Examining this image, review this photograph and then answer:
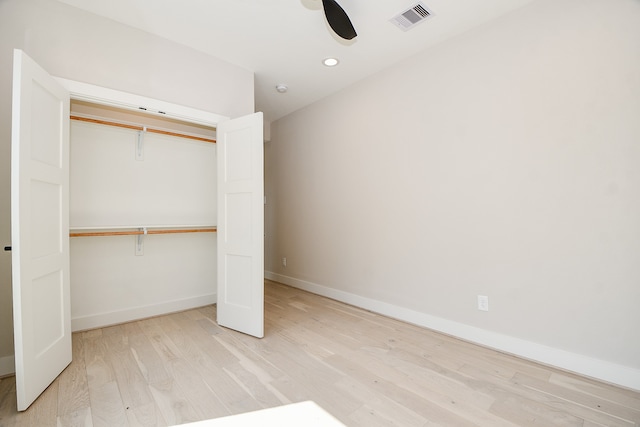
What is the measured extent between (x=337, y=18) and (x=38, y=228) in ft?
7.73

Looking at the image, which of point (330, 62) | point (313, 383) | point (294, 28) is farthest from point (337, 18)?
point (313, 383)

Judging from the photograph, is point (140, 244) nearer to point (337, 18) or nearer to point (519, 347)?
point (337, 18)

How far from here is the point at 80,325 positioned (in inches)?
101

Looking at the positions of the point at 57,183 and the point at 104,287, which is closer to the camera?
the point at 57,183

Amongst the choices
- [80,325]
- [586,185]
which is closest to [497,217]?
[586,185]

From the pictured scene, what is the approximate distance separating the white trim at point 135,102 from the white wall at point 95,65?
0.22 feet

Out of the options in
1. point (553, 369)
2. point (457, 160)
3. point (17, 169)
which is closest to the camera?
point (17, 169)

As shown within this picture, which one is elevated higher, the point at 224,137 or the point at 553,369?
the point at 224,137

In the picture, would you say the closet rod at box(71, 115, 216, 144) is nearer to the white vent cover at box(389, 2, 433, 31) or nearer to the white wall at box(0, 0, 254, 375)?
the white wall at box(0, 0, 254, 375)

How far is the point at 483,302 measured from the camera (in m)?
2.39

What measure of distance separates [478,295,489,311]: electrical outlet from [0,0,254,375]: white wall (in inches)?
118

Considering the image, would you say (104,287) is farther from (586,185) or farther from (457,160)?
(586,185)

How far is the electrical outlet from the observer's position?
2371 mm

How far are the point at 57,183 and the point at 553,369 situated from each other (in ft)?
12.0
